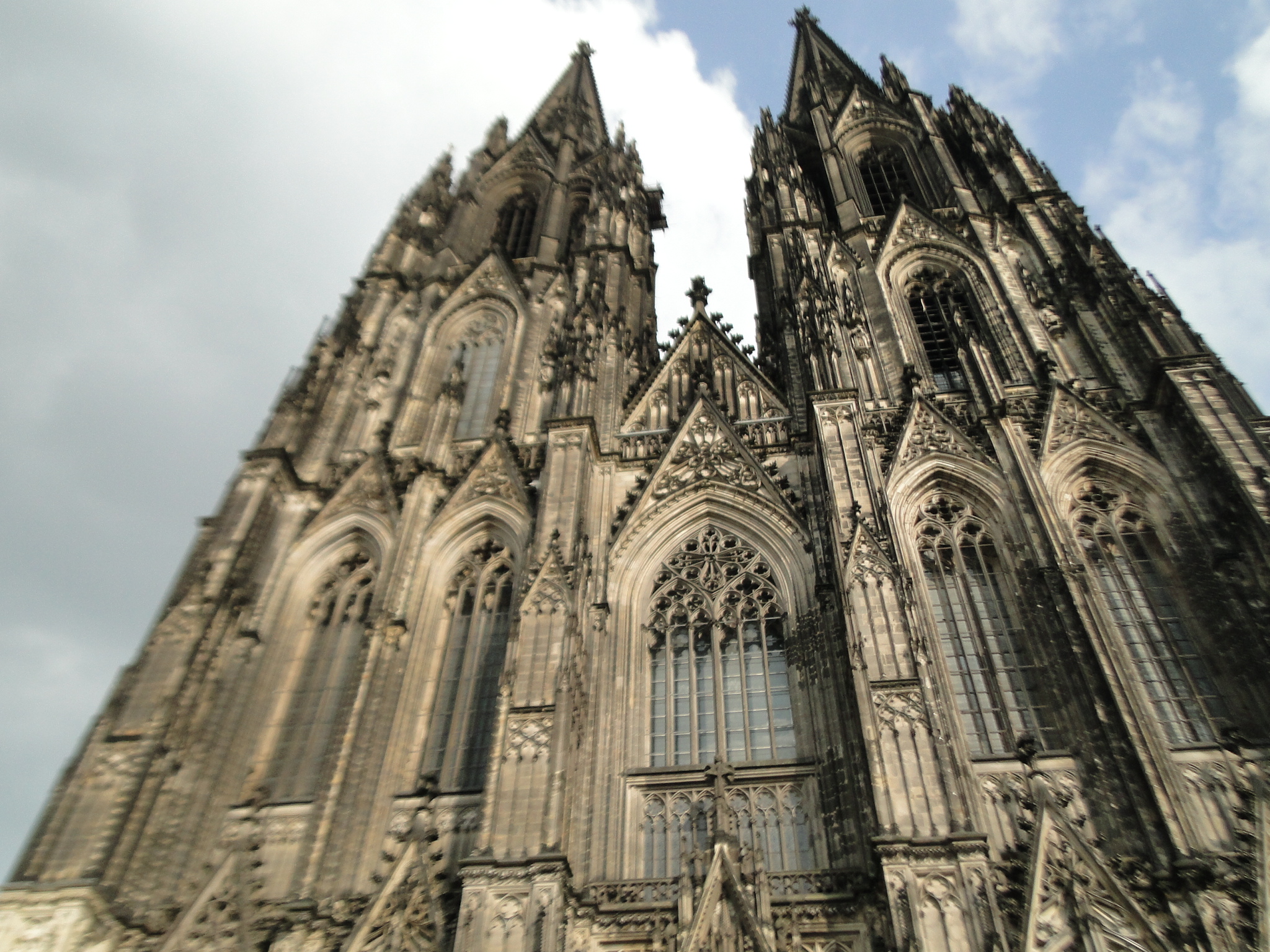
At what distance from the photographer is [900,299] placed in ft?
75.4

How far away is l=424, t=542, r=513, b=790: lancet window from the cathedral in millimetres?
68

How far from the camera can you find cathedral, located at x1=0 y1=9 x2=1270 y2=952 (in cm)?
1244

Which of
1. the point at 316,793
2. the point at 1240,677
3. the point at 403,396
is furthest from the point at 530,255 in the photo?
the point at 1240,677

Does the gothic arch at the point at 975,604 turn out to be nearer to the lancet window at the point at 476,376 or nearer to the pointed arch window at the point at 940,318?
the pointed arch window at the point at 940,318

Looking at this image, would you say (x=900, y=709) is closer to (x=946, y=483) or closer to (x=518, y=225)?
(x=946, y=483)

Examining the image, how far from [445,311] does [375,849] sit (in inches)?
565

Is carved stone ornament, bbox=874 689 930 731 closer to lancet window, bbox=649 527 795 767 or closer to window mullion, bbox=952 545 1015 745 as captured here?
lancet window, bbox=649 527 795 767

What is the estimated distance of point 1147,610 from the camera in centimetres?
1567

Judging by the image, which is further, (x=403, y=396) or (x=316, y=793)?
(x=403, y=396)

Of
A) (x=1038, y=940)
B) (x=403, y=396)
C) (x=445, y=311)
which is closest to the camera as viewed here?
(x=1038, y=940)

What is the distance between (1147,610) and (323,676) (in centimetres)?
1374

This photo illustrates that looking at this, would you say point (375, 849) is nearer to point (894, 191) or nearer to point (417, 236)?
point (417, 236)

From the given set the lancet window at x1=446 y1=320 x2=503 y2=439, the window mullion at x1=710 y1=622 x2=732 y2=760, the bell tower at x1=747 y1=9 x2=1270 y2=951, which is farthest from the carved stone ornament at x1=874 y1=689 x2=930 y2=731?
the lancet window at x1=446 y1=320 x2=503 y2=439

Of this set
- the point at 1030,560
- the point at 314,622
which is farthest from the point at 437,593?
the point at 1030,560
